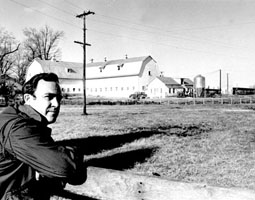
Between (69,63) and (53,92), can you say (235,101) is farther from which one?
(69,63)

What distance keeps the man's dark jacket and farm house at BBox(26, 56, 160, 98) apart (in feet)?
197

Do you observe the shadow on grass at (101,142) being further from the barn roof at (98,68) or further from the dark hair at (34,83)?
the barn roof at (98,68)

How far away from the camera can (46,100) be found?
1.62m

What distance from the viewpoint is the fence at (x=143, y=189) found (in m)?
1.56

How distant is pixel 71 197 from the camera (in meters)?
2.30

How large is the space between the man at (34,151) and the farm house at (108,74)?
5974cm

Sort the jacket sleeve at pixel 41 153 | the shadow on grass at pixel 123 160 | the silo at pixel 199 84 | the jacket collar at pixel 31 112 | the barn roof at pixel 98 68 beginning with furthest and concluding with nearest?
the silo at pixel 199 84, the barn roof at pixel 98 68, the shadow on grass at pixel 123 160, the jacket collar at pixel 31 112, the jacket sleeve at pixel 41 153

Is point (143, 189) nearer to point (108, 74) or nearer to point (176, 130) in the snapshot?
point (176, 130)

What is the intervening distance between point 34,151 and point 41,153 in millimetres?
33

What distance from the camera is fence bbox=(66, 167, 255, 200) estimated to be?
5.13 feet

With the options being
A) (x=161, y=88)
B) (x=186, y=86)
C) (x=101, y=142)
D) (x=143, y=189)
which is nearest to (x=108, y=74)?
(x=161, y=88)

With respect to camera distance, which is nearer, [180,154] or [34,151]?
[34,151]

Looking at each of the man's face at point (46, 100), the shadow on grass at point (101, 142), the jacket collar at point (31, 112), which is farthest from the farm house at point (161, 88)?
the jacket collar at point (31, 112)

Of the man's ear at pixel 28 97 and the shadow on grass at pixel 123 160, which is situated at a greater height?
the man's ear at pixel 28 97
